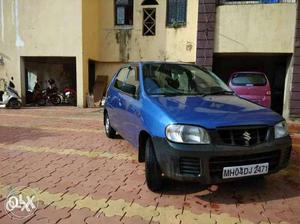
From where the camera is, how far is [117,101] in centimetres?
566

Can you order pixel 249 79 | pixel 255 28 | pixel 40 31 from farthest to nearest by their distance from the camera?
1. pixel 40 31
2. pixel 255 28
3. pixel 249 79

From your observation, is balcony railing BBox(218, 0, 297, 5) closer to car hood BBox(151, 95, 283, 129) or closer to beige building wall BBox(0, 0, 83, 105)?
beige building wall BBox(0, 0, 83, 105)

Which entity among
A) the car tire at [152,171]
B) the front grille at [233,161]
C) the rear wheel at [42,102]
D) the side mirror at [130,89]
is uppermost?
the side mirror at [130,89]

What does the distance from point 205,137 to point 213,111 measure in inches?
16.6

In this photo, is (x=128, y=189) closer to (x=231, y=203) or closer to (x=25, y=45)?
(x=231, y=203)

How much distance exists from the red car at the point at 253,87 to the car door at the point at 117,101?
4886 millimetres

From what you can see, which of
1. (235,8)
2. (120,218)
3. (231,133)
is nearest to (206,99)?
(231,133)

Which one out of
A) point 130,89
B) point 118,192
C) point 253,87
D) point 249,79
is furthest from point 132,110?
point 249,79

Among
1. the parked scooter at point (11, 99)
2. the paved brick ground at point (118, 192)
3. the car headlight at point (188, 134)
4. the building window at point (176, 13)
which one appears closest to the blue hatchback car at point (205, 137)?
the car headlight at point (188, 134)

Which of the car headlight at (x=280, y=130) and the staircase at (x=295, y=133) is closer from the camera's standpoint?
the car headlight at (x=280, y=130)

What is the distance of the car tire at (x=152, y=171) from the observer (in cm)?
370

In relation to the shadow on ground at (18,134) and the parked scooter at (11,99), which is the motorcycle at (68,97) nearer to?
the parked scooter at (11,99)

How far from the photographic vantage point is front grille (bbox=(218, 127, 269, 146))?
3.35 meters

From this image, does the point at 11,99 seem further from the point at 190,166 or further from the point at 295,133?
the point at 190,166
